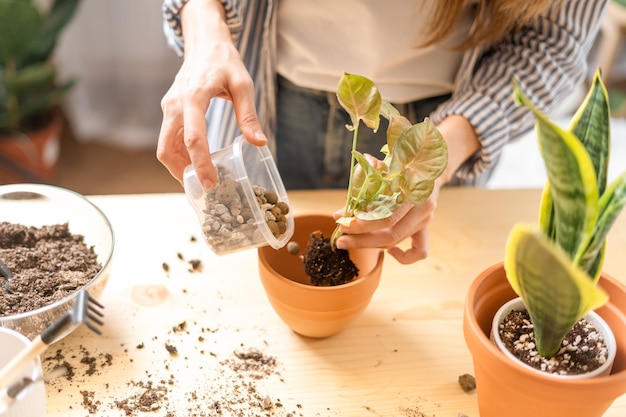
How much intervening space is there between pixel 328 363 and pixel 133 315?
287 millimetres

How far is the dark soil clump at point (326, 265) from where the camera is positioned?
2.80 feet

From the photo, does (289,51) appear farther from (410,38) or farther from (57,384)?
(57,384)

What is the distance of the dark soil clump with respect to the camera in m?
0.85

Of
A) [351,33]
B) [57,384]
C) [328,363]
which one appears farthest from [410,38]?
[57,384]

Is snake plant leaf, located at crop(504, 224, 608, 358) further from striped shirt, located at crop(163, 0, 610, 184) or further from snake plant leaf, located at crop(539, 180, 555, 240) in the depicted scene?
striped shirt, located at crop(163, 0, 610, 184)

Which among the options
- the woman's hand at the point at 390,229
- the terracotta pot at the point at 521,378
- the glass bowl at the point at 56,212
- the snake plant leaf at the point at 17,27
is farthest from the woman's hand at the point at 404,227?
the snake plant leaf at the point at 17,27

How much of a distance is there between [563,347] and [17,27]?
162 cm

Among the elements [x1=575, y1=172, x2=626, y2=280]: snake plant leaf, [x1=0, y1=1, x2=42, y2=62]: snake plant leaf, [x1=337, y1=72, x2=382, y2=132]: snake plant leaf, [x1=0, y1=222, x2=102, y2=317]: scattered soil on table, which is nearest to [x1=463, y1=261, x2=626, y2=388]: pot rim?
[x1=575, y1=172, x2=626, y2=280]: snake plant leaf

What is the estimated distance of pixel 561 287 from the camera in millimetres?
596

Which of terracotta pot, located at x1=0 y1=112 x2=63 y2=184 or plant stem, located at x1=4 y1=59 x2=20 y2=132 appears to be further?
terracotta pot, located at x1=0 y1=112 x2=63 y2=184

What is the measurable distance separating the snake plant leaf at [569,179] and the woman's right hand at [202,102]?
0.36 metres

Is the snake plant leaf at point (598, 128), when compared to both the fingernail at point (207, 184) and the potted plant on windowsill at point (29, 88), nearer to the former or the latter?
the fingernail at point (207, 184)

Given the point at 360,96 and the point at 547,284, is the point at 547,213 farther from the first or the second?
the point at 360,96

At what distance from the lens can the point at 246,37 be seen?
1.13 metres
